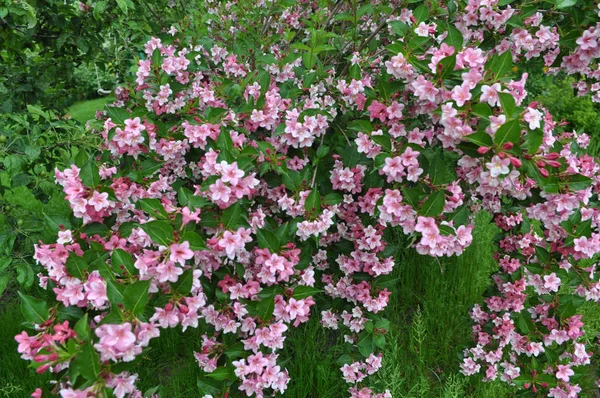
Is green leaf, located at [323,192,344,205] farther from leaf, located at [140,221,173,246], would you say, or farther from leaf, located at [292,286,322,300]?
leaf, located at [140,221,173,246]

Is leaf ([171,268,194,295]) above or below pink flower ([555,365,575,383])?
above

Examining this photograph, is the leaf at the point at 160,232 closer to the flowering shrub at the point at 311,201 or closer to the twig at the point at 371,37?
the flowering shrub at the point at 311,201

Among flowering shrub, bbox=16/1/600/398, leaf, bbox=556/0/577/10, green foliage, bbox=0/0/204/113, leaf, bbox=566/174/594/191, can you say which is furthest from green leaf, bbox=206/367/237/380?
green foliage, bbox=0/0/204/113

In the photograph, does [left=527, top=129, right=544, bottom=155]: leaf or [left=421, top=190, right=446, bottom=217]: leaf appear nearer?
[left=527, top=129, right=544, bottom=155]: leaf

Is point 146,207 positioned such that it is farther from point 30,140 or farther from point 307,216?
point 30,140

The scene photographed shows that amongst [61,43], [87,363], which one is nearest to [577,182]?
[87,363]

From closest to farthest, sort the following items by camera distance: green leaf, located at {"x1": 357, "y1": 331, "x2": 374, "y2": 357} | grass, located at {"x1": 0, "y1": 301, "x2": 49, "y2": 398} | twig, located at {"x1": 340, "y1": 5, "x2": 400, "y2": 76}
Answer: green leaf, located at {"x1": 357, "y1": 331, "x2": 374, "y2": 357} → twig, located at {"x1": 340, "y1": 5, "x2": 400, "y2": 76} → grass, located at {"x1": 0, "y1": 301, "x2": 49, "y2": 398}

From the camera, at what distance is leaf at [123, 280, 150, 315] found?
42.5 inches

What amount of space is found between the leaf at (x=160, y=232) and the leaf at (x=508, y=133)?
2.76ft

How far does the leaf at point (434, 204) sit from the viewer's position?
1365 mm

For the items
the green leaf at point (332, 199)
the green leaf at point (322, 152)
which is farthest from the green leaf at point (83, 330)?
the green leaf at point (322, 152)

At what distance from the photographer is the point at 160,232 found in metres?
1.19

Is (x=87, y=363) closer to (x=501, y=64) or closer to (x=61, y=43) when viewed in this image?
(x=501, y=64)

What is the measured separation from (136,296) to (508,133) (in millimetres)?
963
